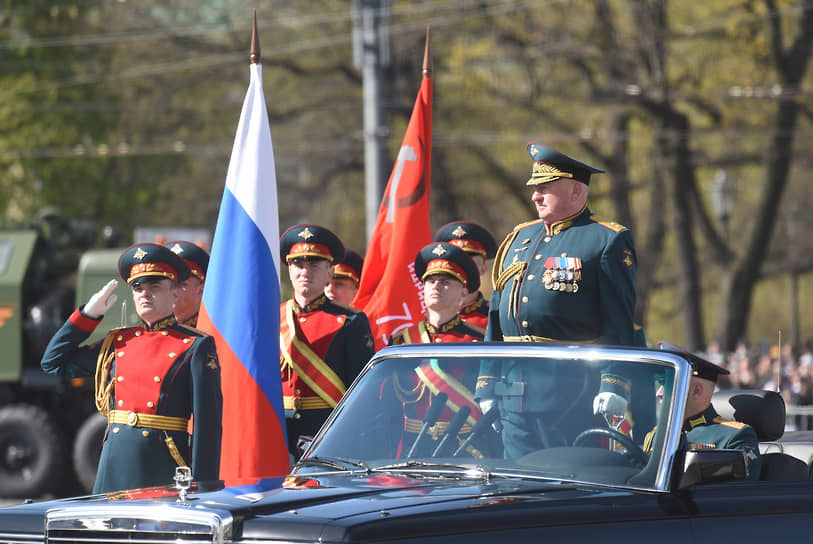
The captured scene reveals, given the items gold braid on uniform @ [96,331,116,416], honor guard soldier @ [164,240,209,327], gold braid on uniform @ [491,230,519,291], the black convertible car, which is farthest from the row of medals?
honor guard soldier @ [164,240,209,327]

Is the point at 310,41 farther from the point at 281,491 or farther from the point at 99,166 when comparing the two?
the point at 281,491

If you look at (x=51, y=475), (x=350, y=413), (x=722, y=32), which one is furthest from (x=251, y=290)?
(x=722, y=32)

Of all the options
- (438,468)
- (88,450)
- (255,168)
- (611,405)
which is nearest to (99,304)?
(255,168)

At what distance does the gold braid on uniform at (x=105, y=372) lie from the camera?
6926 mm

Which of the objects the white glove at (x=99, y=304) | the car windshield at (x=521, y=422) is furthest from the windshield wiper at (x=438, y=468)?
the white glove at (x=99, y=304)

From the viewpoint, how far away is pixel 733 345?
25594 millimetres

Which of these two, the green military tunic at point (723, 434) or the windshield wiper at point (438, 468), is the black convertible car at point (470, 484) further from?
the green military tunic at point (723, 434)

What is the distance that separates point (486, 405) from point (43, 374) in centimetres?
1295

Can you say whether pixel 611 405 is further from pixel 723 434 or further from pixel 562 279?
pixel 562 279

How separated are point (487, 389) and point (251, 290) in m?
2.34

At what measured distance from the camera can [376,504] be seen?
4426 mm

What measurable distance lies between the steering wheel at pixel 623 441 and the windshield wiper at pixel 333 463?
2.49 ft

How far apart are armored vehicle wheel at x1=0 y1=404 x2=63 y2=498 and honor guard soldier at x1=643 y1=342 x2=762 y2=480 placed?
11.4 m

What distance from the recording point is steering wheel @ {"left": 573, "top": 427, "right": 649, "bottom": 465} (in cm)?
502
